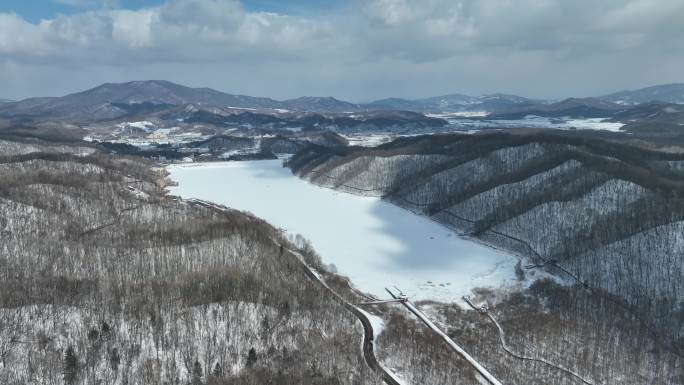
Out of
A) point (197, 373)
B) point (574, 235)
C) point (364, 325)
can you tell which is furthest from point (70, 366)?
point (574, 235)

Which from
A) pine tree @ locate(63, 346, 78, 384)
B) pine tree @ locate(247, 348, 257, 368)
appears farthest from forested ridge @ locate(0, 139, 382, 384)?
pine tree @ locate(247, 348, 257, 368)

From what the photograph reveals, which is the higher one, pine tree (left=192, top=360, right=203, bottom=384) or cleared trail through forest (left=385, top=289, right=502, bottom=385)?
pine tree (left=192, top=360, right=203, bottom=384)

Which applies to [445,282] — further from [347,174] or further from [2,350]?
[347,174]

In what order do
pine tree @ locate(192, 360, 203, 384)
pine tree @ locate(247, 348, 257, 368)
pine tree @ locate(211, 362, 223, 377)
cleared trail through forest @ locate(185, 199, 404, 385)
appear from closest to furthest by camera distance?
pine tree @ locate(192, 360, 203, 384) < pine tree @ locate(211, 362, 223, 377) < cleared trail through forest @ locate(185, 199, 404, 385) < pine tree @ locate(247, 348, 257, 368)

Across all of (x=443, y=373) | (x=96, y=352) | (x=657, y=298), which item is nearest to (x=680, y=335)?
(x=657, y=298)

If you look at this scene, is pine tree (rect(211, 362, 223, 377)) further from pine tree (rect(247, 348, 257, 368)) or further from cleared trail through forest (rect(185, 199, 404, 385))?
cleared trail through forest (rect(185, 199, 404, 385))

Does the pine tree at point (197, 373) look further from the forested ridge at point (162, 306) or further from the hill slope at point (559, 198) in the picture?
the hill slope at point (559, 198)
